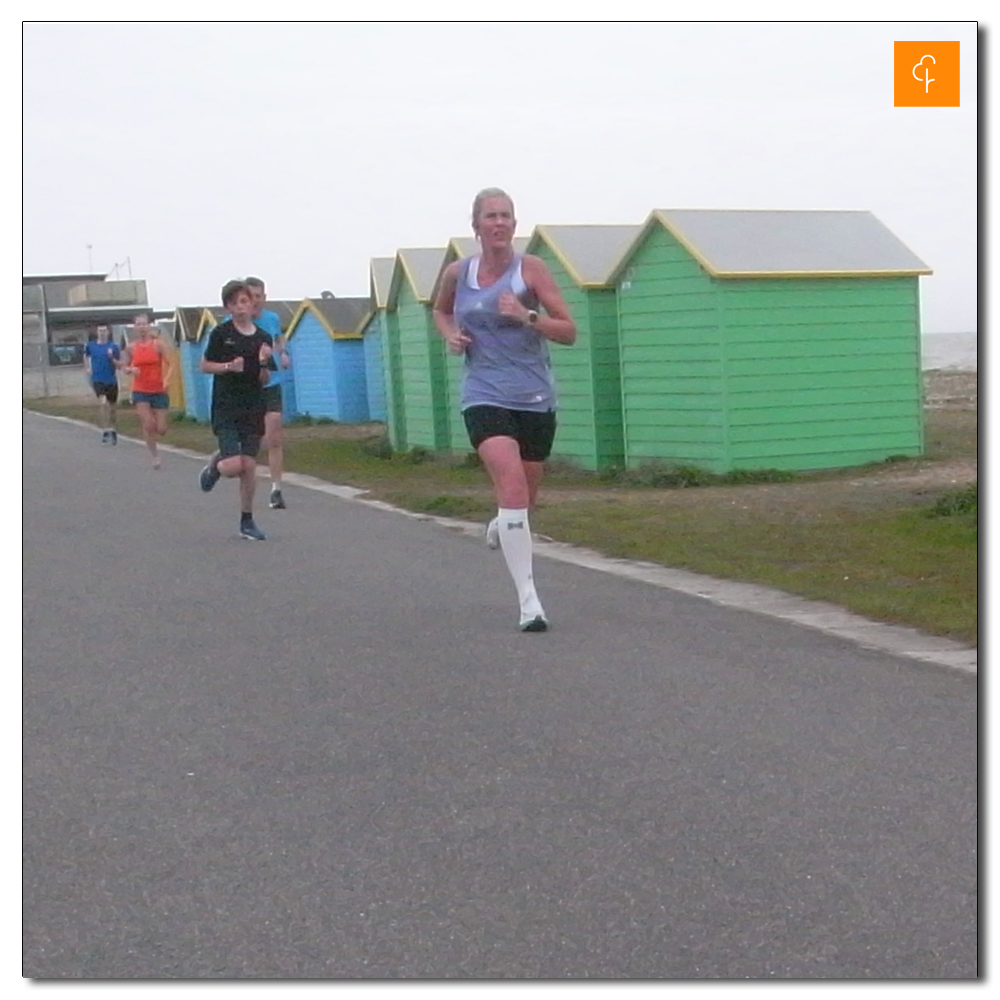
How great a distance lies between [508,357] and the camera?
8.34 metres

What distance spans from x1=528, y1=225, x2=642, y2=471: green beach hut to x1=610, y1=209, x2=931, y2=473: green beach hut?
0.42m

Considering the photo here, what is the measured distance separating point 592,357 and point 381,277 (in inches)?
319

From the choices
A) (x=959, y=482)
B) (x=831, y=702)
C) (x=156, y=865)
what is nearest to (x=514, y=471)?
(x=831, y=702)

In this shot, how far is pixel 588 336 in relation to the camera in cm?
1988

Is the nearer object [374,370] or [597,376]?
[597,376]

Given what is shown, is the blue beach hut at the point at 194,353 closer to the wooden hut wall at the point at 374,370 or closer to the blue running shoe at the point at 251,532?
the wooden hut wall at the point at 374,370

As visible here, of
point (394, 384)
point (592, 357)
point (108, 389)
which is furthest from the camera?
point (108, 389)

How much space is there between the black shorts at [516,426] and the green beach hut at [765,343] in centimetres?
961

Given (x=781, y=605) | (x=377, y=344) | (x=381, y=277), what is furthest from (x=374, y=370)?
(x=781, y=605)

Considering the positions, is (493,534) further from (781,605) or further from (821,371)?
(821,371)

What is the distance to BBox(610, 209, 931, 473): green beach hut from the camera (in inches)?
714

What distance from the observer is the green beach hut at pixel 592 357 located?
1988 cm

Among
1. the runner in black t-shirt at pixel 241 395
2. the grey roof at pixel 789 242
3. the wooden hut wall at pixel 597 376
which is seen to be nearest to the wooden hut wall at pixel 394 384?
the wooden hut wall at pixel 597 376

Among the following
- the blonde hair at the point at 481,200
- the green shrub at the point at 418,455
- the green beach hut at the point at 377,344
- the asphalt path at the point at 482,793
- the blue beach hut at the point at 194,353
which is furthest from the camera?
the blue beach hut at the point at 194,353
